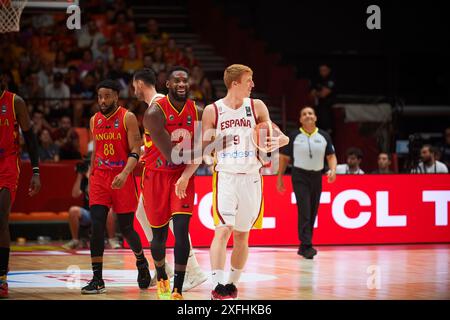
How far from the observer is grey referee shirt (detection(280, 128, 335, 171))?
13.1 meters

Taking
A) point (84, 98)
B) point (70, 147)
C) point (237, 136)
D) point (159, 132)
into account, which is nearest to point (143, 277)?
point (159, 132)

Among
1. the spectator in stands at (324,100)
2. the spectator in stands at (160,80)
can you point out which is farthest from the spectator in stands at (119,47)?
the spectator in stands at (324,100)

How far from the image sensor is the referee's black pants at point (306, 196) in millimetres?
13031

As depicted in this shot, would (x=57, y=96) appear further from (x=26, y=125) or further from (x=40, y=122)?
(x=26, y=125)

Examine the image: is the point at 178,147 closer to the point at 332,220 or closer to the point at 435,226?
the point at 332,220

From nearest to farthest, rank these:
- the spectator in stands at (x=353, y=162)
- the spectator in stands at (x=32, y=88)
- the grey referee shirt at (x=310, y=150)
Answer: the grey referee shirt at (x=310, y=150), the spectator in stands at (x=353, y=162), the spectator in stands at (x=32, y=88)

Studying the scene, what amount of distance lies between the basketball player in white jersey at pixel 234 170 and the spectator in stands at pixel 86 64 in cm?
1055

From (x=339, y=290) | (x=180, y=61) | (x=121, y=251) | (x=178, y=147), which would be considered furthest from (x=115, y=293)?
(x=180, y=61)

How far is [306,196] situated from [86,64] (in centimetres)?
747

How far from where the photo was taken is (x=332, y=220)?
48.2 ft

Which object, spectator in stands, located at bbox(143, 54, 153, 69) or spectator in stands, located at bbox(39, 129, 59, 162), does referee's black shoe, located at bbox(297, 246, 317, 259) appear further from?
spectator in stands, located at bbox(143, 54, 153, 69)

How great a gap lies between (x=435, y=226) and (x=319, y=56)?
959 centimetres

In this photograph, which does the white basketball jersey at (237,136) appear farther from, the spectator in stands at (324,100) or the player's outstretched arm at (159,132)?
the spectator in stands at (324,100)

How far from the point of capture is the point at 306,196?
42.9 ft
